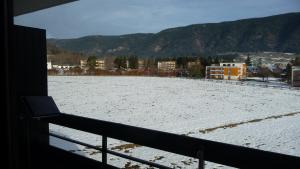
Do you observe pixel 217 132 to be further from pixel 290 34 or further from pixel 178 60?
pixel 178 60

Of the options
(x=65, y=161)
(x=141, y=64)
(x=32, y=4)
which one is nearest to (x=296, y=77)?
(x=141, y=64)

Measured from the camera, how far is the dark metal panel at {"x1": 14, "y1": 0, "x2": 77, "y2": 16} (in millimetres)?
3493

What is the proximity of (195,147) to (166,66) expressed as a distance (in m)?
81.9

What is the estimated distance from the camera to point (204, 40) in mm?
69625

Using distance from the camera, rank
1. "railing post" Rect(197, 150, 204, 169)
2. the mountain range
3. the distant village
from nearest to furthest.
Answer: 1. "railing post" Rect(197, 150, 204, 169)
2. the mountain range
3. the distant village

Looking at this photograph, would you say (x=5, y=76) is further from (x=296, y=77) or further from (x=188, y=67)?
(x=188, y=67)

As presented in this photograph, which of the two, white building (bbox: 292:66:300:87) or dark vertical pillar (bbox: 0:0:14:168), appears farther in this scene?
white building (bbox: 292:66:300:87)

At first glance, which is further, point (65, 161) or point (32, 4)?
point (32, 4)

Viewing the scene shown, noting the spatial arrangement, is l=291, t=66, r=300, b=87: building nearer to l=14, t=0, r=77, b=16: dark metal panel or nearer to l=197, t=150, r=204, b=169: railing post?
l=14, t=0, r=77, b=16: dark metal panel

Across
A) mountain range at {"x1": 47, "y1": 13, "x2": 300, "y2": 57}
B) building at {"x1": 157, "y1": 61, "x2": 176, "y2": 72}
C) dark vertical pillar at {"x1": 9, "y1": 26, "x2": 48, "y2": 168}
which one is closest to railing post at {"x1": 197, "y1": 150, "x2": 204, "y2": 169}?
dark vertical pillar at {"x1": 9, "y1": 26, "x2": 48, "y2": 168}

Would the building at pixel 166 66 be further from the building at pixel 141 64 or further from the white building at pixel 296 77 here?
the white building at pixel 296 77

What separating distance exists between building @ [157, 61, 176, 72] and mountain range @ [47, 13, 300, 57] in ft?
25.2

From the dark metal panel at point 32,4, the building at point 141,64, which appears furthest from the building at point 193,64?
the dark metal panel at point 32,4

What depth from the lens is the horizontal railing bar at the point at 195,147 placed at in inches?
49.3
